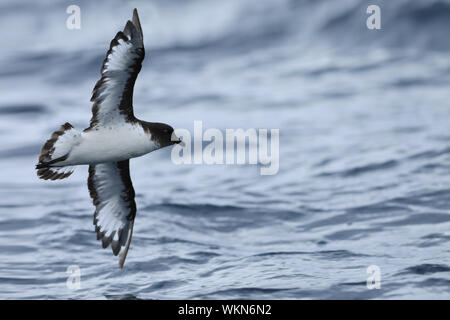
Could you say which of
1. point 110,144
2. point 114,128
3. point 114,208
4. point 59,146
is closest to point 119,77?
point 114,128

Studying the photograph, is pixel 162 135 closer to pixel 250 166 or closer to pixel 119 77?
pixel 119 77

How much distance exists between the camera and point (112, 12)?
24.6 metres

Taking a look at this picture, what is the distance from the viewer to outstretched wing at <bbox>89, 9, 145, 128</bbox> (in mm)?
8570

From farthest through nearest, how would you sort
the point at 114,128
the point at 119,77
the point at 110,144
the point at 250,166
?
the point at 250,166 → the point at 114,128 → the point at 110,144 → the point at 119,77

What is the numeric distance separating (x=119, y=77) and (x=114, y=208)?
7.09 ft

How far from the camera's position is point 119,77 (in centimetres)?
884

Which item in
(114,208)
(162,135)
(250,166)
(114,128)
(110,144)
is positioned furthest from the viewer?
(250,166)

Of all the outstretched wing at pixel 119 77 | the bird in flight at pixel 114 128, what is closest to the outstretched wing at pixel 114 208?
the bird in flight at pixel 114 128

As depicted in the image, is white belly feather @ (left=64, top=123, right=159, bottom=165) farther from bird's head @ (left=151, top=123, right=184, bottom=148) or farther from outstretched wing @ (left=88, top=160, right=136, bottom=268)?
outstretched wing @ (left=88, top=160, right=136, bottom=268)

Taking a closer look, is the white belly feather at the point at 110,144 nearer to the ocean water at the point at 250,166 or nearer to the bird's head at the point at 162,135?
the bird's head at the point at 162,135

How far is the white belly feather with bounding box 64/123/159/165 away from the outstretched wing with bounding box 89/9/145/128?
123 millimetres

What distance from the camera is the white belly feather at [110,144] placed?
352 inches

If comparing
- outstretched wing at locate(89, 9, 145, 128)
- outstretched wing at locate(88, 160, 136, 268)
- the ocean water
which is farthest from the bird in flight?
the ocean water
